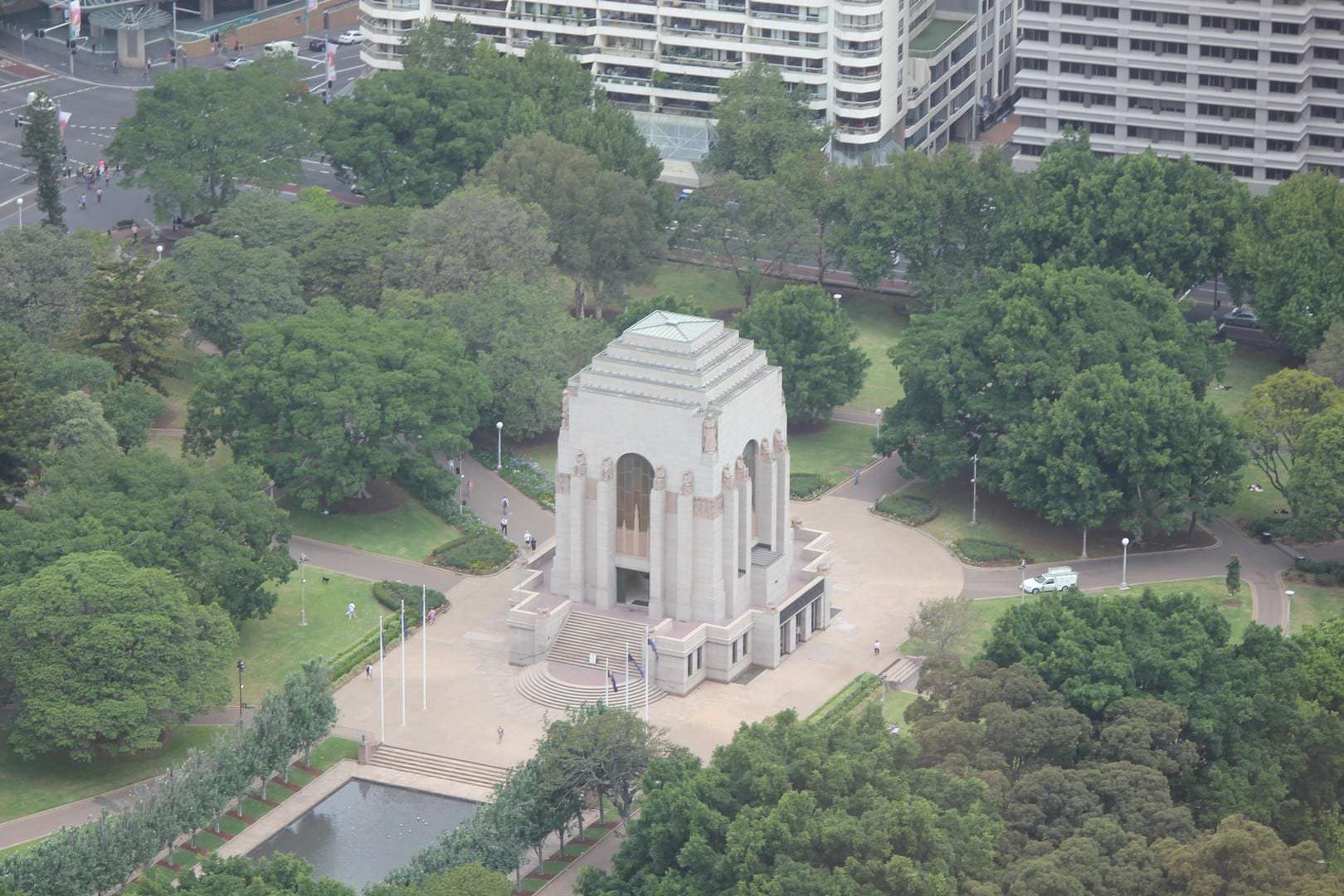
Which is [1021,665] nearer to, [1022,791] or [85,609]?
[1022,791]

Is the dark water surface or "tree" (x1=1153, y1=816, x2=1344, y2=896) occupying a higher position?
"tree" (x1=1153, y1=816, x2=1344, y2=896)

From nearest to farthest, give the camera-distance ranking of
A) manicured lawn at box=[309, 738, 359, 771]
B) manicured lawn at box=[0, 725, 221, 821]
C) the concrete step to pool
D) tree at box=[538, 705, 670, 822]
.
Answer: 1. tree at box=[538, 705, 670, 822]
2. manicured lawn at box=[0, 725, 221, 821]
3. the concrete step to pool
4. manicured lawn at box=[309, 738, 359, 771]

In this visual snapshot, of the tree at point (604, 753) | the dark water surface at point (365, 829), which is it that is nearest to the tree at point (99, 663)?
the dark water surface at point (365, 829)

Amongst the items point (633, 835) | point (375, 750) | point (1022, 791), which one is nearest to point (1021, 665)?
Answer: point (1022, 791)

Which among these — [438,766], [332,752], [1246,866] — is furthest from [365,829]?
[1246,866]

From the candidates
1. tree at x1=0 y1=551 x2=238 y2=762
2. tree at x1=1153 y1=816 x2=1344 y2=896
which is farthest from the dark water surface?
tree at x1=1153 y1=816 x2=1344 y2=896

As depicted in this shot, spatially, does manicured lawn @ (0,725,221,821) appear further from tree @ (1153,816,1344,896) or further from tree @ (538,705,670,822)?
tree @ (1153,816,1344,896)

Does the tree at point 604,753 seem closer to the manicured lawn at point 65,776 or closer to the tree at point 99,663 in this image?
the tree at point 99,663
